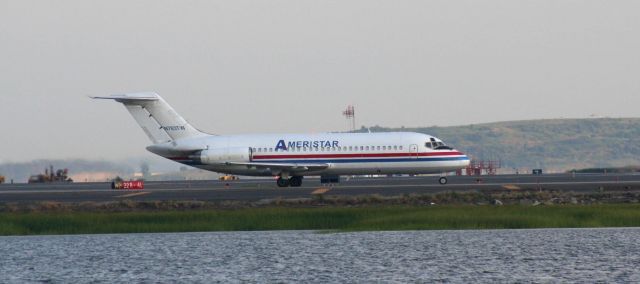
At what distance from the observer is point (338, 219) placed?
4803 centimetres

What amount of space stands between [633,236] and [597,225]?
171 inches

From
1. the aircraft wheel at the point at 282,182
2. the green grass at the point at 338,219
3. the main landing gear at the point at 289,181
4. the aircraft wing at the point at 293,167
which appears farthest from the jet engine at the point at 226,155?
the green grass at the point at 338,219

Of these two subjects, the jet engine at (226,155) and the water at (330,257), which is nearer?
the water at (330,257)

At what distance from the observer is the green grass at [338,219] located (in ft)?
151

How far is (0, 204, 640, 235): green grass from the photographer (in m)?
46.2

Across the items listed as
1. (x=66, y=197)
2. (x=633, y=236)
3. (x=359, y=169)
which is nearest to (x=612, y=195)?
(x=633, y=236)

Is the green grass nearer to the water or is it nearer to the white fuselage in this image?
the water

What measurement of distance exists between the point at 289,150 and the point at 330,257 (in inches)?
1496

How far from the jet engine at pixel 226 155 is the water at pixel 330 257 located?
93.4 ft

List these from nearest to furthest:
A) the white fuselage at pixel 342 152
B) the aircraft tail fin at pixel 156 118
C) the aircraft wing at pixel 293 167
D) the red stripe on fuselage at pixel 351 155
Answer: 1. the red stripe on fuselage at pixel 351 155
2. the white fuselage at pixel 342 152
3. the aircraft wing at pixel 293 167
4. the aircraft tail fin at pixel 156 118

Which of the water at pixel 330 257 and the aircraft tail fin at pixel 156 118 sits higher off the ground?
the aircraft tail fin at pixel 156 118

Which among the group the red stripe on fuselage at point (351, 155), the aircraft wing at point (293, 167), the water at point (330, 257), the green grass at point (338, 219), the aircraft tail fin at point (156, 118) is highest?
the aircraft tail fin at point (156, 118)

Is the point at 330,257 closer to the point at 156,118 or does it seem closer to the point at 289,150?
the point at 289,150

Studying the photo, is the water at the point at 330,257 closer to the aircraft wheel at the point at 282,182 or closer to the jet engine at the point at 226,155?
the jet engine at the point at 226,155
